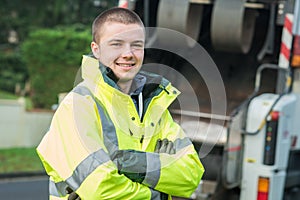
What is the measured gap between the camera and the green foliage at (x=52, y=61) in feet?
50.7

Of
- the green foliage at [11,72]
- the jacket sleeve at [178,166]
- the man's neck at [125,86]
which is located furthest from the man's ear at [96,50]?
the green foliage at [11,72]

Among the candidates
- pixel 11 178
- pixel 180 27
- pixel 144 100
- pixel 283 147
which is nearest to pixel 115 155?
pixel 144 100

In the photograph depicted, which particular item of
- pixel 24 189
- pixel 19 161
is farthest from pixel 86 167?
pixel 19 161

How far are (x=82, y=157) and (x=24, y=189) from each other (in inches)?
312

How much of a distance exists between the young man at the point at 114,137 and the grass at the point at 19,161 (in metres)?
8.88

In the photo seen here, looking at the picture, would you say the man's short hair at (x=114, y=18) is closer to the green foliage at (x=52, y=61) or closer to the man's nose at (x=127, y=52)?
the man's nose at (x=127, y=52)

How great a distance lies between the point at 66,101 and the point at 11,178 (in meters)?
8.97

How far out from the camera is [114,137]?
228cm

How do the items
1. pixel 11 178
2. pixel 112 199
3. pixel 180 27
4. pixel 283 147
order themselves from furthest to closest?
Result: 1. pixel 11 178
2. pixel 180 27
3. pixel 283 147
4. pixel 112 199

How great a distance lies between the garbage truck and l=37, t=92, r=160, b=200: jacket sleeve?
6.77 feet

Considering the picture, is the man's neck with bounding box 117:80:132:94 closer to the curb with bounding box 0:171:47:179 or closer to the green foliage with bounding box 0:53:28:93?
the curb with bounding box 0:171:47:179

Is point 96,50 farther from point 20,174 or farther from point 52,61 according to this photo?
point 52,61

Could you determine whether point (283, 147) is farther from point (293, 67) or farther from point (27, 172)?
point (27, 172)

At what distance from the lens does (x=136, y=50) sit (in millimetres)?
2311
